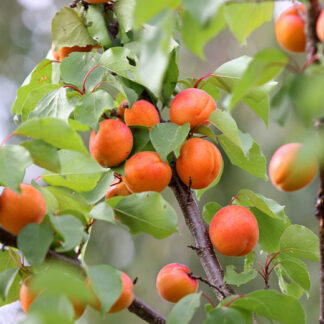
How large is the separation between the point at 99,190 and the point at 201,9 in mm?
345

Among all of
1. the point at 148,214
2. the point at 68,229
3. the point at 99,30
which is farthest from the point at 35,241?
the point at 99,30

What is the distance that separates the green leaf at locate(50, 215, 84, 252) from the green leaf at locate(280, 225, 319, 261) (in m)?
0.28

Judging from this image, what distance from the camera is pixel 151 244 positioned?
2693 millimetres

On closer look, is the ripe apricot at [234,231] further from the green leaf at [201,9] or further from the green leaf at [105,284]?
the green leaf at [201,9]

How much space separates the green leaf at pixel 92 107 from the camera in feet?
1.94

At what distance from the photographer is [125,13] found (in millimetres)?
715

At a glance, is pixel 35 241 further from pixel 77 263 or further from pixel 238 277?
pixel 238 277

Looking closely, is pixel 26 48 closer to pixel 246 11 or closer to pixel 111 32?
pixel 111 32

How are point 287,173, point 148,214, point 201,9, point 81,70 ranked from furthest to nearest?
point 81,70 < point 148,214 < point 287,173 < point 201,9

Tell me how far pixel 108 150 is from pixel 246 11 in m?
0.24

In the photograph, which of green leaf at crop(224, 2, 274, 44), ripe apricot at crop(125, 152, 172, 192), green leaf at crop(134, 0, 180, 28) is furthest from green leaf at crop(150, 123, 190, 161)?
green leaf at crop(134, 0, 180, 28)

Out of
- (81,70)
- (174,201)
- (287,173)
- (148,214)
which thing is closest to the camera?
(287,173)

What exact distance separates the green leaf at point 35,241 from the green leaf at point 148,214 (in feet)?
0.34

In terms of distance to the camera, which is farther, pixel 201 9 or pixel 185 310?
pixel 185 310
